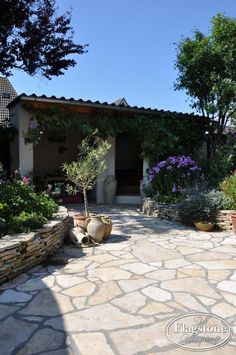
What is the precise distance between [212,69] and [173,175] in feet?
11.6

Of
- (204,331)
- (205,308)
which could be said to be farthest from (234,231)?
(204,331)

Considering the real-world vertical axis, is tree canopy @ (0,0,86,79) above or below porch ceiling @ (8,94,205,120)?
above

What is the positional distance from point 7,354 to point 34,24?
27.0 feet

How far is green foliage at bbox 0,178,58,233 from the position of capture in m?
4.90

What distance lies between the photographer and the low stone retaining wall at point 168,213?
277 inches

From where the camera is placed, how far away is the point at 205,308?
3.32 metres

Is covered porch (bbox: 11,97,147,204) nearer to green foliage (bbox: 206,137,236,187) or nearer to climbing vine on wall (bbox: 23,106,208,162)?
climbing vine on wall (bbox: 23,106,208,162)

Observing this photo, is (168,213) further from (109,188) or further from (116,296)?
(116,296)

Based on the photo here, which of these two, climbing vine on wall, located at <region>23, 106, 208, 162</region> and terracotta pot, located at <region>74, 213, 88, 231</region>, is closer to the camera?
terracotta pot, located at <region>74, 213, 88, 231</region>

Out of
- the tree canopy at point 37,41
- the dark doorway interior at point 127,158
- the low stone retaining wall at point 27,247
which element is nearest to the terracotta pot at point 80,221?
the low stone retaining wall at point 27,247

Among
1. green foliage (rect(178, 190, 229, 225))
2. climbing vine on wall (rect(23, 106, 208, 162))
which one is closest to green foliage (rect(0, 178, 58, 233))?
green foliage (rect(178, 190, 229, 225))

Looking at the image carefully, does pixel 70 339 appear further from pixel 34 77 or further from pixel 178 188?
pixel 34 77

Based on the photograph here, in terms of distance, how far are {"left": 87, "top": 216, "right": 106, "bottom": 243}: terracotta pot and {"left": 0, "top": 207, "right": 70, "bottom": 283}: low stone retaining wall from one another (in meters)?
0.52

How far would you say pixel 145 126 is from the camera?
10000 millimetres
